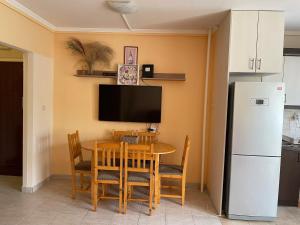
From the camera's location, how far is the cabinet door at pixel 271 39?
118 inches

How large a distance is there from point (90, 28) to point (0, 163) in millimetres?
2919

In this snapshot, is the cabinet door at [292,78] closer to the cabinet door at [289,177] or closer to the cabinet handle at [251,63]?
the cabinet door at [289,177]

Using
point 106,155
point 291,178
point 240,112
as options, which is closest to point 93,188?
point 106,155

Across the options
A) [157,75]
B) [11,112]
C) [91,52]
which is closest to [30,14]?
[91,52]

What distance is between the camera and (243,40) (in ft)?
9.92

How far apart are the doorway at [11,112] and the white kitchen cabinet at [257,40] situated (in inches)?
141

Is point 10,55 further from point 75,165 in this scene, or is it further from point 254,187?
point 254,187

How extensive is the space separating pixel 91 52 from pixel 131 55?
2.16 feet

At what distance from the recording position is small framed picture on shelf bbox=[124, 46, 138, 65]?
4.05m

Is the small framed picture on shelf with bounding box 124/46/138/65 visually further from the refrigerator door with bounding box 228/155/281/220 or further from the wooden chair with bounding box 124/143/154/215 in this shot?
the refrigerator door with bounding box 228/155/281/220

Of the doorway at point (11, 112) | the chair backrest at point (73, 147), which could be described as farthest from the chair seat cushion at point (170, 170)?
the doorway at point (11, 112)

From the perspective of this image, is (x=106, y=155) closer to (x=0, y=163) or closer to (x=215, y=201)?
(x=215, y=201)

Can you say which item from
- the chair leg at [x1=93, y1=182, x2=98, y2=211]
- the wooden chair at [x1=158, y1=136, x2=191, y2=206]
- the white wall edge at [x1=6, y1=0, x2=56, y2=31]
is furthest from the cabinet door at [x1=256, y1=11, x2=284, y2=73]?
the white wall edge at [x1=6, y1=0, x2=56, y2=31]

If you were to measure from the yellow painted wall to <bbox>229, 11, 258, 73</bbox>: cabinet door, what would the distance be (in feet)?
8.88
